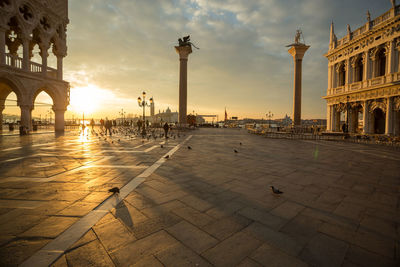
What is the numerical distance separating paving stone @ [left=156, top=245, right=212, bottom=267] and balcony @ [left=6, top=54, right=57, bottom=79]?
2416 centimetres

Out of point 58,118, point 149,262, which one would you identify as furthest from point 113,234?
point 58,118

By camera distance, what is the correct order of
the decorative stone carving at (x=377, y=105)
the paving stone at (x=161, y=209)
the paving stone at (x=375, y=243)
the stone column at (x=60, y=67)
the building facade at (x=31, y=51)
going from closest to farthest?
the paving stone at (x=375, y=243)
the paving stone at (x=161, y=209)
the building facade at (x=31, y=51)
the decorative stone carving at (x=377, y=105)
the stone column at (x=60, y=67)

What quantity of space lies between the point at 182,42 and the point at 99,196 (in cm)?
3054

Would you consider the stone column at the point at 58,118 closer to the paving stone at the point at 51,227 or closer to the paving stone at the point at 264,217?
the paving stone at the point at 51,227

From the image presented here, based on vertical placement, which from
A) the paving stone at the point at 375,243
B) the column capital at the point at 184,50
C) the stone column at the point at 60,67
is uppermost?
the column capital at the point at 184,50

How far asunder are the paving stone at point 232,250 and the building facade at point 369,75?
22.0m

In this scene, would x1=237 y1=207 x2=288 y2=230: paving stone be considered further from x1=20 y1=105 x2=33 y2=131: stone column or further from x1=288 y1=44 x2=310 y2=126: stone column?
x1=288 y1=44 x2=310 y2=126: stone column

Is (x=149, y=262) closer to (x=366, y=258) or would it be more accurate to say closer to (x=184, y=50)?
(x=366, y=258)

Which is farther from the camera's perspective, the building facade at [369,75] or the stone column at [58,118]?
the stone column at [58,118]

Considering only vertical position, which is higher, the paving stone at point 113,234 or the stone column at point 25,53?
the stone column at point 25,53

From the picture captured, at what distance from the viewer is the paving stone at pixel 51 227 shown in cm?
232

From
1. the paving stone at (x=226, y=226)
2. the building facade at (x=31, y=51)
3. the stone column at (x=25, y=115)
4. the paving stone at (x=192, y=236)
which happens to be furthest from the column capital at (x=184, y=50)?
the paving stone at (x=192, y=236)

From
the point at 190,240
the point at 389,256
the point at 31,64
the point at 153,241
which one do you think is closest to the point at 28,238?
the point at 153,241

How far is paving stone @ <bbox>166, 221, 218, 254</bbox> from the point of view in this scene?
2152 millimetres
